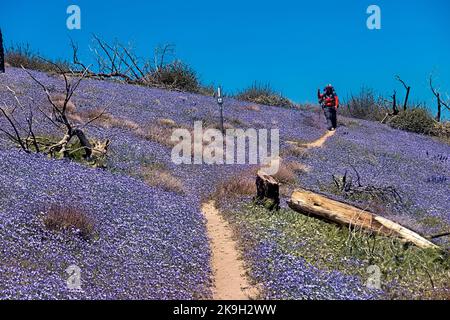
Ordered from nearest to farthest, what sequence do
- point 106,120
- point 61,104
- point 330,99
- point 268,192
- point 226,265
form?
1. point 226,265
2. point 268,192
3. point 106,120
4. point 61,104
5. point 330,99

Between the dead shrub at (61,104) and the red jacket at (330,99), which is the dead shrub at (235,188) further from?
the red jacket at (330,99)

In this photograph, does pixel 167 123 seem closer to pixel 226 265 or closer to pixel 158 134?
pixel 158 134

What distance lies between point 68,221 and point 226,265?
2589 mm

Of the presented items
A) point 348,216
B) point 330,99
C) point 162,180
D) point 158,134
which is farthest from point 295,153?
point 348,216

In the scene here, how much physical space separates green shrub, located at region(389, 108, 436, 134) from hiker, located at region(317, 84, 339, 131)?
329 inches

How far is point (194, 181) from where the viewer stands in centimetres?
1297

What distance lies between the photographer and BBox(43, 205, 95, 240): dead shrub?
6840mm

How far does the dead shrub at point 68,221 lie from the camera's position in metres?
6.84

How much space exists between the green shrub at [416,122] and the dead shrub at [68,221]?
2877 cm

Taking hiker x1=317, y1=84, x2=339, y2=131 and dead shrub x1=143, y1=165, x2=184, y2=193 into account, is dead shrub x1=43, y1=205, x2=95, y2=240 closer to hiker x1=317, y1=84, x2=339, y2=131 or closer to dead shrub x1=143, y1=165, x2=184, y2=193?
dead shrub x1=143, y1=165, x2=184, y2=193

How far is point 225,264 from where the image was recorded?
788cm

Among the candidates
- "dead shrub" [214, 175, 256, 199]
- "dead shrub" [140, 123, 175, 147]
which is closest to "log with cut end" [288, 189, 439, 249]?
"dead shrub" [214, 175, 256, 199]

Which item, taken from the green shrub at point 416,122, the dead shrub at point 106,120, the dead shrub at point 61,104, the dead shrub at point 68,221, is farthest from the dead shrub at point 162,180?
the green shrub at point 416,122

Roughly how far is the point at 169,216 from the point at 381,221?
3908mm
